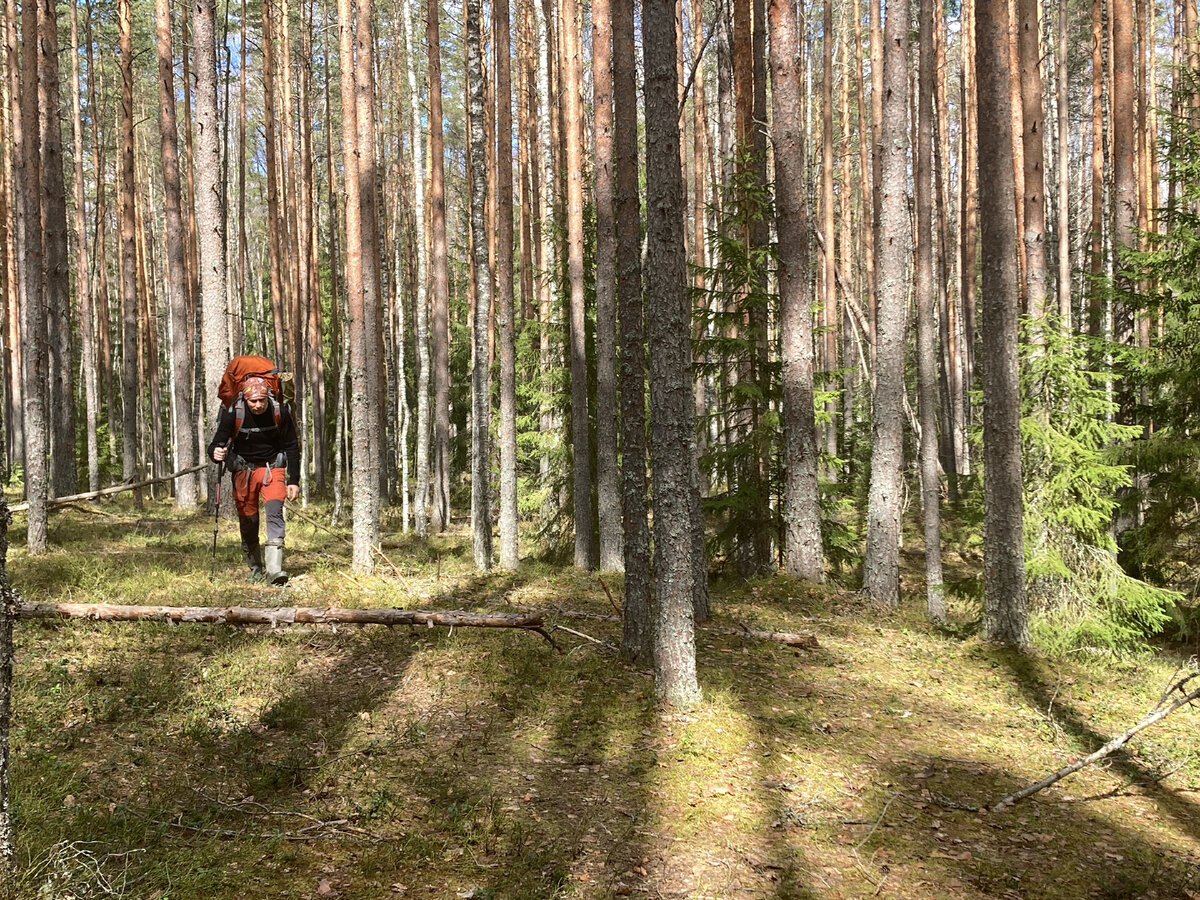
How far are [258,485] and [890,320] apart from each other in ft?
27.3

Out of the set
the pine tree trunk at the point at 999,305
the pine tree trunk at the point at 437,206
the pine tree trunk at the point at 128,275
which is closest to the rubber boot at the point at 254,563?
the pine tree trunk at the point at 437,206

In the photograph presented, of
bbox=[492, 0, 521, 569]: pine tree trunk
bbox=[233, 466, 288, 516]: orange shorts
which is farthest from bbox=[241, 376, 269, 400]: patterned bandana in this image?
bbox=[492, 0, 521, 569]: pine tree trunk

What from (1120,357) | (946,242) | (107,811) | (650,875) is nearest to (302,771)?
(107,811)

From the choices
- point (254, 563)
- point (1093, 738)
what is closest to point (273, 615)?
point (254, 563)

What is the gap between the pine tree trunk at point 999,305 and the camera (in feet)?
29.0

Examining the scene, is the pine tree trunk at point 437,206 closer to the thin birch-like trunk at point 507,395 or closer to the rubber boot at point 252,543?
the thin birch-like trunk at point 507,395

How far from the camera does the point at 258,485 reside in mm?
8414

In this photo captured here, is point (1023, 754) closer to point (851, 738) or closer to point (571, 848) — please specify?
point (851, 738)

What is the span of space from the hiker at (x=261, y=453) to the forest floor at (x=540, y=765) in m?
0.79

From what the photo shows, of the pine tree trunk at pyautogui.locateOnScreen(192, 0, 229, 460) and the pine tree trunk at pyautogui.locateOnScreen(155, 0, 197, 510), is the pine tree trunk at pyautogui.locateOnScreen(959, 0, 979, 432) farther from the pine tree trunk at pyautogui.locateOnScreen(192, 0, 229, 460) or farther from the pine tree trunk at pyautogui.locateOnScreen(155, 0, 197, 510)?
the pine tree trunk at pyautogui.locateOnScreen(155, 0, 197, 510)

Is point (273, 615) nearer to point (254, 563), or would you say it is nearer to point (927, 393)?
point (254, 563)

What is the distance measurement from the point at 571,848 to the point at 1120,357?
1059cm

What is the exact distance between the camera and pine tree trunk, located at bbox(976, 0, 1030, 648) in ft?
29.0

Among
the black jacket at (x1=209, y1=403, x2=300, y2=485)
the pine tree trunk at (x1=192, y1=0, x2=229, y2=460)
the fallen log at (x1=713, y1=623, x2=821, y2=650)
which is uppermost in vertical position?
the pine tree trunk at (x1=192, y1=0, x2=229, y2=460)
